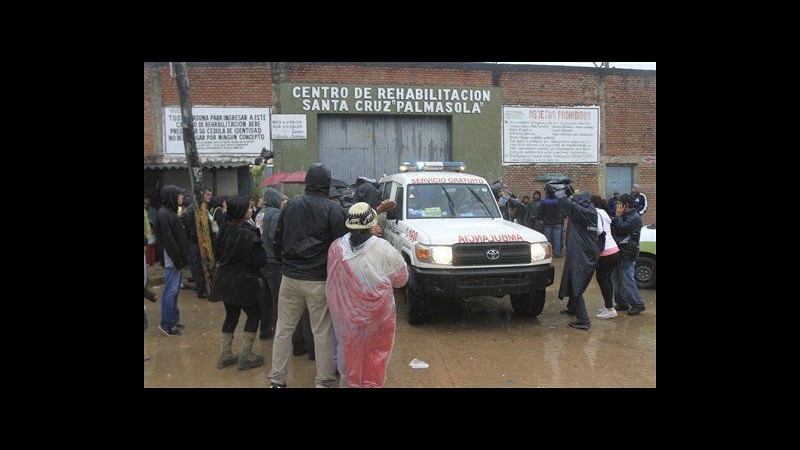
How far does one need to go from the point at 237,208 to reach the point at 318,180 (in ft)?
3.18

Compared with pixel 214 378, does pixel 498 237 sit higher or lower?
higher

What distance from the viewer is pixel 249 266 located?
4.66m

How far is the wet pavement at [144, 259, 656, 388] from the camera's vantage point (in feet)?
15.4

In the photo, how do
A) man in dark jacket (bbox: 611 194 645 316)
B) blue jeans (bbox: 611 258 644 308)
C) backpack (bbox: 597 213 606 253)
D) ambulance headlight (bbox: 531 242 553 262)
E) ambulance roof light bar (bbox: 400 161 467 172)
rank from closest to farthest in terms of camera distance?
ambulance headlight (bbox: 531 242 553 262), backpack (bbox: 597 213 606 253), man in dark jacket (bbox: 611 194 645 316), blue jeans (bbox: 611 258 644 308), ambulance roof light bar (bbox: 400 161 467 172)

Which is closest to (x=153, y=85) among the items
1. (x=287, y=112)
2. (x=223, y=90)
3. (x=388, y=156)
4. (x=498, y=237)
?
(x=223, y=90)

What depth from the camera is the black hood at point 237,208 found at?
4.66 meters

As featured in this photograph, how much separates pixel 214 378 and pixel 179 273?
5.81ft

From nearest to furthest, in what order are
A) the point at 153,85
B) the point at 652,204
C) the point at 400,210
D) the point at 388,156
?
the point at 400,210 < the point at 153,85 < the point at 388,156 < the point at 652,204

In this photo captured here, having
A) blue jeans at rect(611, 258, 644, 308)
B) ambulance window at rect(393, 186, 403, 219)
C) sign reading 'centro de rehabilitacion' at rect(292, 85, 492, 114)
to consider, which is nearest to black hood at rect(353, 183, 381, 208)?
ambulance window at rect(393, 186, 403, 219)

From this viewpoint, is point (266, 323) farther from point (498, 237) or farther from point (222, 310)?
point (498, 237)

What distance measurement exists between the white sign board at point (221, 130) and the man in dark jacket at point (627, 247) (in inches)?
351

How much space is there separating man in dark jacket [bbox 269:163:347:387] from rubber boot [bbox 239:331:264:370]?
79cm

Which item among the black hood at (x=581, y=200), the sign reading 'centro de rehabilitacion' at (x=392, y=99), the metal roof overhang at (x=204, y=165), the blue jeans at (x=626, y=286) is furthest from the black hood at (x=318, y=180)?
Answer: the sign reading 'centro de rehabilitacion' at (x=392, y=99)

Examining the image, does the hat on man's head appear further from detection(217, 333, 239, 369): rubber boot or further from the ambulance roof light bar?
the ambulance roof light bar
